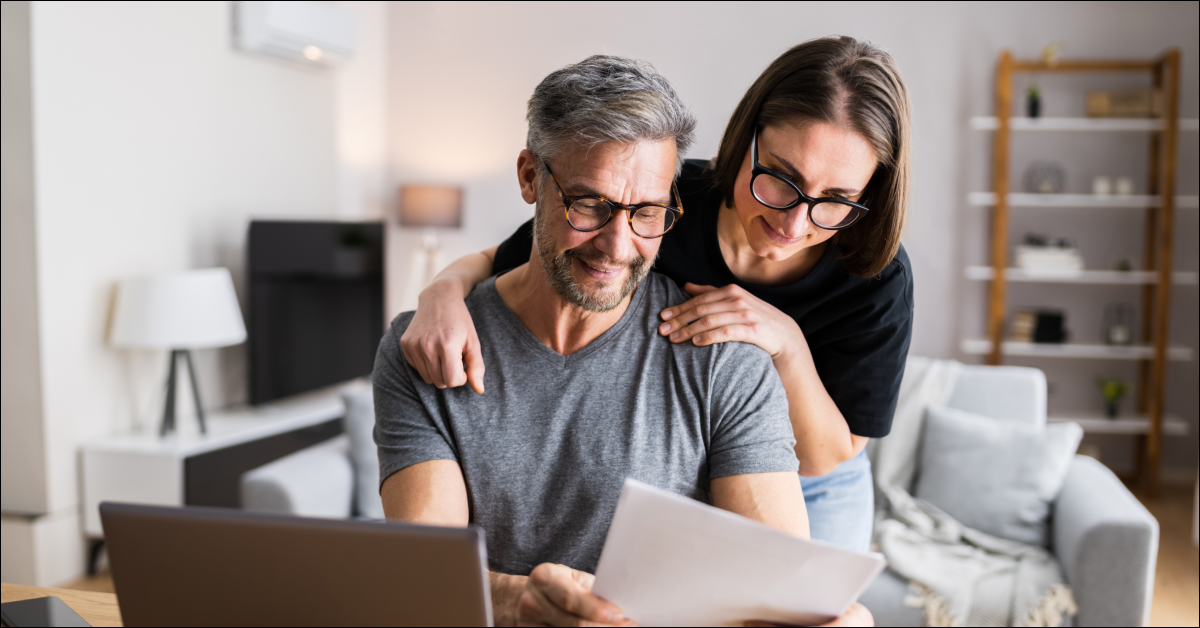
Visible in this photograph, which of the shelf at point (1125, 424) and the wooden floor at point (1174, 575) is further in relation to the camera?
the shelf at point (1125, 424)

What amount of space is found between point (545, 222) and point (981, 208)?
3616 millimetres

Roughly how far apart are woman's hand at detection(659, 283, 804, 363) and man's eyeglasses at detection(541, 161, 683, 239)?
129 millimetres

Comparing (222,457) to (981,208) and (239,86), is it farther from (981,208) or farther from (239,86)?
(981,208)

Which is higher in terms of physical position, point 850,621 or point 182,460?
point 850,621

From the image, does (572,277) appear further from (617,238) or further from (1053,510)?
(1053,510)

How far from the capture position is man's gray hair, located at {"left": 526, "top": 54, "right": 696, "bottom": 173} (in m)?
0.97

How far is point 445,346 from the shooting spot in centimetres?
100

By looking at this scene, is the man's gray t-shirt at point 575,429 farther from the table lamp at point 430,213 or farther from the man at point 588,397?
the table lamp at point 430,213

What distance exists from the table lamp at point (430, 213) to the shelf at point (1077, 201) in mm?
2394

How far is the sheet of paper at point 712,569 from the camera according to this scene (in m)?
0.60

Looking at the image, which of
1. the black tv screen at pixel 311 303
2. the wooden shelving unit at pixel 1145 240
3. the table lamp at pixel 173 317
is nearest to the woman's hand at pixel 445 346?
the table lamp at pixel 173 317

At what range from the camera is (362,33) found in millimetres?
1934

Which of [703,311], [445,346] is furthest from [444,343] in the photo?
[703,311]

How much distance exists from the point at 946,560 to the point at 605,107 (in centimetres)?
185
